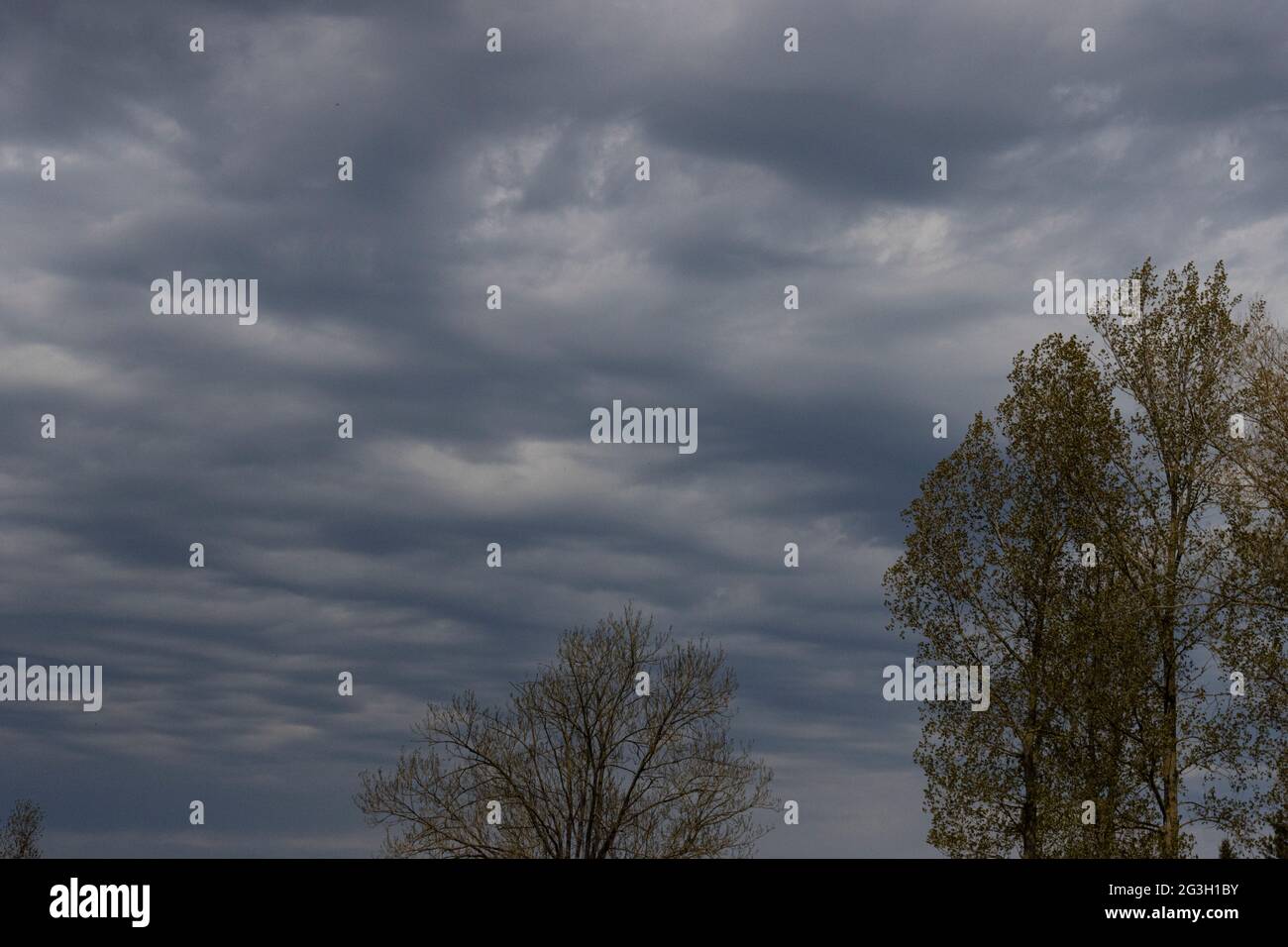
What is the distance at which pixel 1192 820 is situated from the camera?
1309 inches

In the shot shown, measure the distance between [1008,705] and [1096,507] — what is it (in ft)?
19.6

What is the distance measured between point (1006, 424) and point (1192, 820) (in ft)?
39.1

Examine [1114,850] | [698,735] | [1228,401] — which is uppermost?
[1228,401]

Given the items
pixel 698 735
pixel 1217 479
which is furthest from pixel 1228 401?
pixel 698 735

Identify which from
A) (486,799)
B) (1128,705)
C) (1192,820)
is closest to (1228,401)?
(1128,705)

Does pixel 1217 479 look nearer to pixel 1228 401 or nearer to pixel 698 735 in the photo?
pixel 1228 401

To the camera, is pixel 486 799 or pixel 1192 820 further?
pixel 486 799

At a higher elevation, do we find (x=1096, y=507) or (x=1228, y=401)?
(x=1228, y=401)
